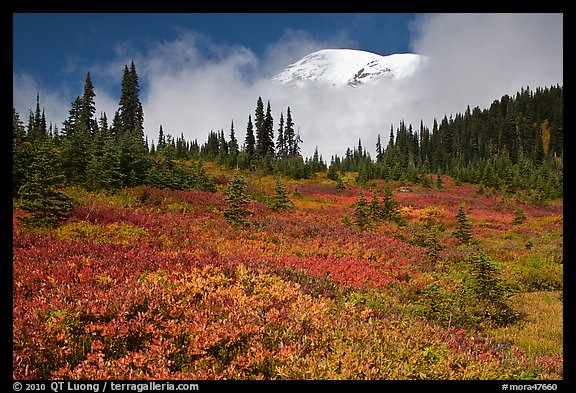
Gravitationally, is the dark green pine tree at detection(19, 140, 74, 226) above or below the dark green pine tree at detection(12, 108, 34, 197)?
below

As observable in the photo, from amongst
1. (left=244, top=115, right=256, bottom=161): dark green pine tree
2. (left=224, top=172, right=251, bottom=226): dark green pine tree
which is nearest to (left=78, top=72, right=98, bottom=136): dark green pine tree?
(left=244, top=115, right=256, bottom=161): dark green pine tree

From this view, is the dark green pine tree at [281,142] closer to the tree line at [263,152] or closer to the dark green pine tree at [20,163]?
the tree line at [263,152]

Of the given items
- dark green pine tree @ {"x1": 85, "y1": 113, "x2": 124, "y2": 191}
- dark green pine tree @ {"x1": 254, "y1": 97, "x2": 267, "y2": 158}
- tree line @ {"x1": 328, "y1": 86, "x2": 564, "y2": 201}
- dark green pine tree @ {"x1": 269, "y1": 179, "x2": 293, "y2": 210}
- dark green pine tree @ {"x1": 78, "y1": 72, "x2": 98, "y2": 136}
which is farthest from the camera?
tree line @ {"x1": 328, "y1": 86, "x2": 564, "y2": 201}

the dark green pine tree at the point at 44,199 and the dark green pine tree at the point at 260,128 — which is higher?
the dark green pine tree at the point at 260,128

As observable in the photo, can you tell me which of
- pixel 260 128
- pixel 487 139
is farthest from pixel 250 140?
pixel 487 139

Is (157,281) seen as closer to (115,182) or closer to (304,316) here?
(304,316)

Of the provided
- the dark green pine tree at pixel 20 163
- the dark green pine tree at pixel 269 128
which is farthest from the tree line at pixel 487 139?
the dark green pine tree at pixel 20 163

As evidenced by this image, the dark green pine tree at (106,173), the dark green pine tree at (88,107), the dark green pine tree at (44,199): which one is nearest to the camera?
the dark green pine tree at (44,199)

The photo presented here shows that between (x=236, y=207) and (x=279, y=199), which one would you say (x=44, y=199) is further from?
(x=279, y=199)

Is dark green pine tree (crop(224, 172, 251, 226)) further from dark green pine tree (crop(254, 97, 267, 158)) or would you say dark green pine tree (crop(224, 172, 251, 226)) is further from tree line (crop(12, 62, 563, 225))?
dark green pine tree (crop(254, 97, 267, 158))

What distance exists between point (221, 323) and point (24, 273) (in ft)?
13.3

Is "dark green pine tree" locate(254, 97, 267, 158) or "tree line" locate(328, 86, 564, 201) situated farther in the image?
"tree line" locate(328, 86, 564, 201)
